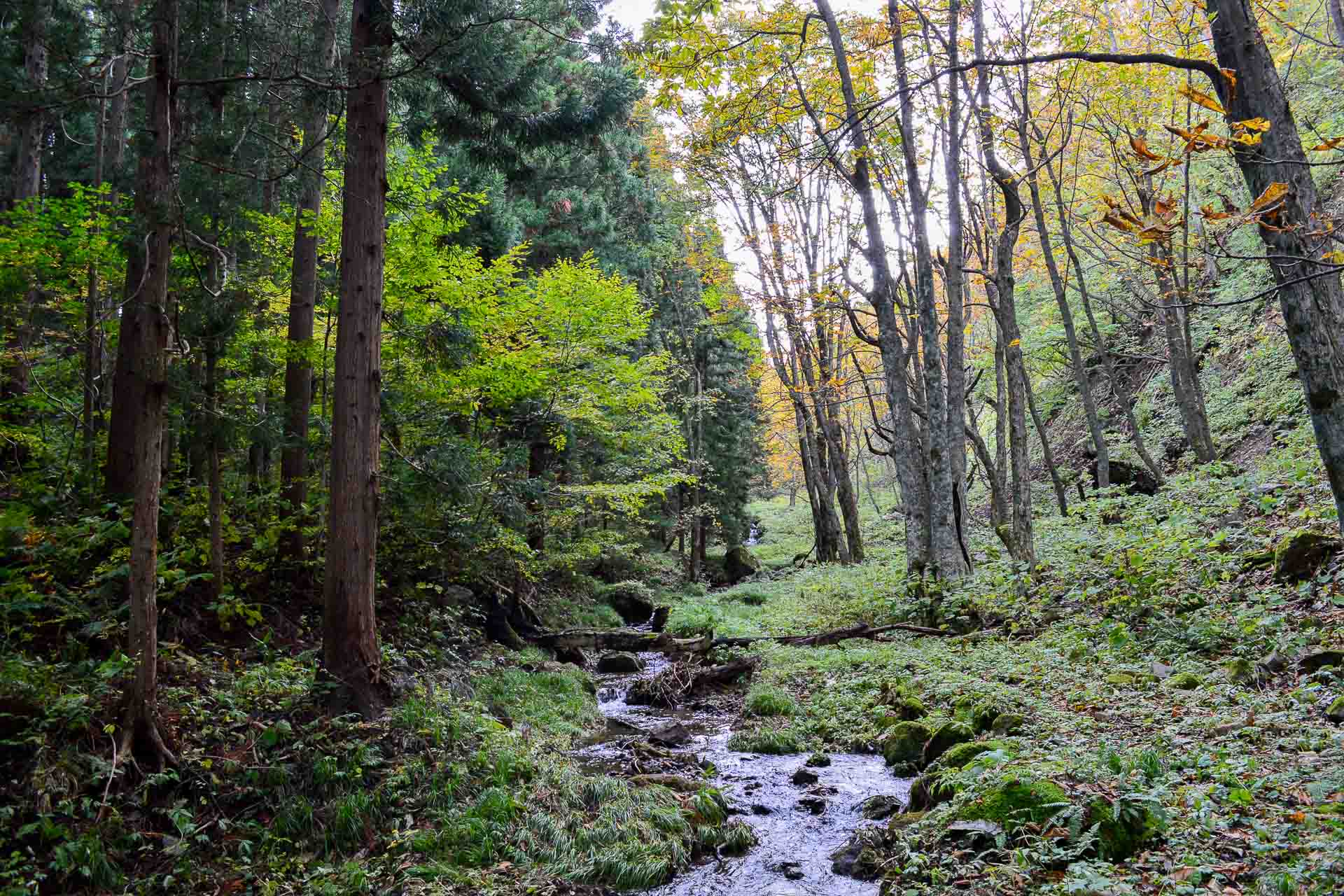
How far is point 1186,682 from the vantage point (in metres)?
6.05

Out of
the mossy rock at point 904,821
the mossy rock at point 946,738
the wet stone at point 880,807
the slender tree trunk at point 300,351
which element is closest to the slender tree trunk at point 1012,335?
the mossy rock at point 946,738

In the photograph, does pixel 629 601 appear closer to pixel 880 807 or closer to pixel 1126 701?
pixel 880 807

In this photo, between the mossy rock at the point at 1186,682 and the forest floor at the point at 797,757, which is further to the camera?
the mossy rock at the point at 1186,682

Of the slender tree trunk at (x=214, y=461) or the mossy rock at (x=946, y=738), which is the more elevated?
the slender tree trunk at (x=214, y=461)

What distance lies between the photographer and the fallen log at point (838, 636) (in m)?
11.0

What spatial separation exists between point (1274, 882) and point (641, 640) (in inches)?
445

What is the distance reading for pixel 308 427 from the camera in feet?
33.2

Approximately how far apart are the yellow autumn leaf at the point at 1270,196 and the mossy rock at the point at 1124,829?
314 centimetres

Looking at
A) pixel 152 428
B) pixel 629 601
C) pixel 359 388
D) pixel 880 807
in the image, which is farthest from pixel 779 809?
pixel 629 601

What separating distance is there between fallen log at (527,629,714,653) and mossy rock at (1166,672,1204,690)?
7.85 meters

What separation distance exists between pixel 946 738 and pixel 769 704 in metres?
3.04

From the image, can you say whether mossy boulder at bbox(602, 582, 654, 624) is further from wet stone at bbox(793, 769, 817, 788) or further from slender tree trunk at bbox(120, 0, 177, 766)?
slender tree trunk at bbox(120, 0, 177, 766)

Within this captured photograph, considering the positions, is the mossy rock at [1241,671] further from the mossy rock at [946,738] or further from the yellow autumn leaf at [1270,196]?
the yellow autumn leaf at [1270,196]

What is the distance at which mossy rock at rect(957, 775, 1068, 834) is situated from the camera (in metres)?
4.28
